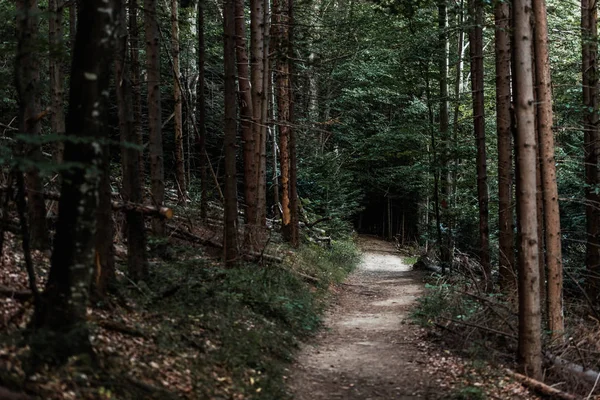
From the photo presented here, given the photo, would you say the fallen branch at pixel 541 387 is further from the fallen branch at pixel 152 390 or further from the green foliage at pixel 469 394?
the fallen branch at pixel 152 390

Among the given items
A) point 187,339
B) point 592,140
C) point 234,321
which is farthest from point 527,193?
point 592,140

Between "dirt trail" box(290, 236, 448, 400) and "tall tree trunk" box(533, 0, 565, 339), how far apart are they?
8.21 feet

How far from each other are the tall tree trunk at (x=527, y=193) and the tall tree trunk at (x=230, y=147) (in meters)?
5.36

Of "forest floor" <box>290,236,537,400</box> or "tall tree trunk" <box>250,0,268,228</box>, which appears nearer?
"forest floor" <box>290,236,537,400</box>

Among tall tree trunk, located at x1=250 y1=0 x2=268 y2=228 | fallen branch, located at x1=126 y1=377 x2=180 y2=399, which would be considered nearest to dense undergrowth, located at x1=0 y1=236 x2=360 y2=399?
fallen branch, located at x1=126 y1=377 x2=180 y2=399

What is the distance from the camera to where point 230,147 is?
1100 centimetres

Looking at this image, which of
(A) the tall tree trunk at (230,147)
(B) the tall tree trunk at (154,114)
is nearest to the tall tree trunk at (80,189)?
(B) the tall tree trunk at (154,114)

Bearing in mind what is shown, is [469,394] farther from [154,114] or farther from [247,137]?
[247,137]

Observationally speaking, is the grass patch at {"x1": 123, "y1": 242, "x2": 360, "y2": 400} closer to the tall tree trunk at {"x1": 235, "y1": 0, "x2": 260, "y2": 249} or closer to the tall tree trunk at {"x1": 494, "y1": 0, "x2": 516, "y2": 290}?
the tall tree trunk at {"x1": 235, "y1": 0, "x2": 260, "y2": 249}

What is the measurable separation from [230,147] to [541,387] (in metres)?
6.82

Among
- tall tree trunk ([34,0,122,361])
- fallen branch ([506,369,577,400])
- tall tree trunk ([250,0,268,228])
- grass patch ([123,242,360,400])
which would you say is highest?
tall tree trunk ([250,0,268,228])

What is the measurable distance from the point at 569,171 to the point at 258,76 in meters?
8.95

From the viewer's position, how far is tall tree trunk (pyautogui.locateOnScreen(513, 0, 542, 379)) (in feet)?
24.8

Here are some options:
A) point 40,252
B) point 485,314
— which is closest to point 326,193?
point 485,314
